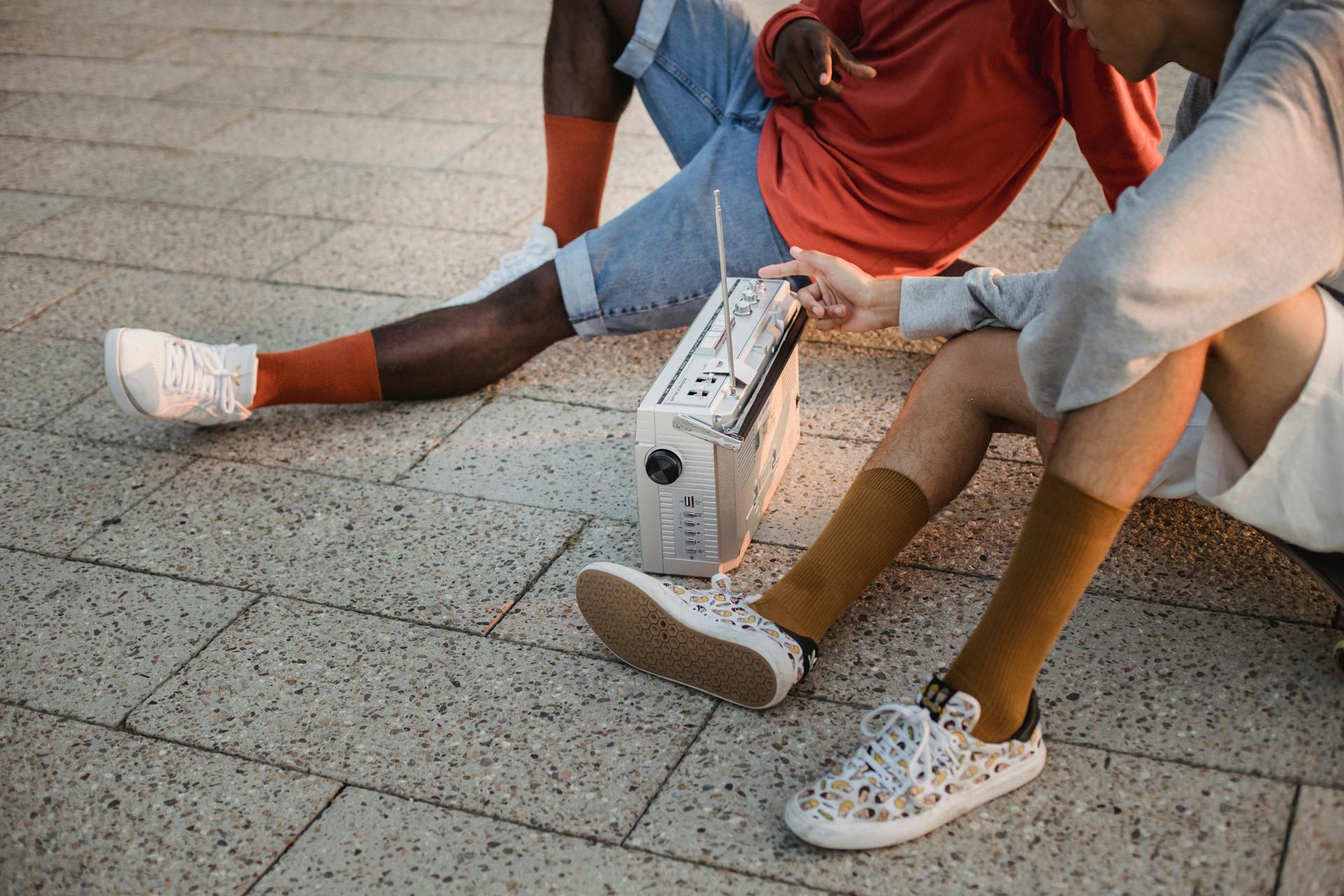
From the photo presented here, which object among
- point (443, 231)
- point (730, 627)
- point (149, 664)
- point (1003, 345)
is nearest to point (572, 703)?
point (730, 627)

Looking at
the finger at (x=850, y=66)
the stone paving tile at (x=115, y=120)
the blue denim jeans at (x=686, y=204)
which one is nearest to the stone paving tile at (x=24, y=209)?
the stone paving tile at (x=115, y=120)

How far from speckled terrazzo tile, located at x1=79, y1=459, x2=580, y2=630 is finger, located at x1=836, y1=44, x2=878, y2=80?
0.97 metres

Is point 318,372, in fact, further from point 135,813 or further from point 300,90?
point 300,90

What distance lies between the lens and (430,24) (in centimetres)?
536

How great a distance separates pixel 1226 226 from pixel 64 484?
2.19 meters

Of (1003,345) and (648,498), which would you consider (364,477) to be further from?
(1003,345)

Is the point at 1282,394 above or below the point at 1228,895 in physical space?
above

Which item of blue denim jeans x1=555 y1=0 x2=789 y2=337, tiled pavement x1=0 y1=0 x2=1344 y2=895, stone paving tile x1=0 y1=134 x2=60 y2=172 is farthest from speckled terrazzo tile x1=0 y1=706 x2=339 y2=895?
stone paving tile x1=0 y1=134 x2=60 y2=172

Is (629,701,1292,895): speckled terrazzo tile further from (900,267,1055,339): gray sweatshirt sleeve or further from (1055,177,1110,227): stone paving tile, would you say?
(1055,177,1110,227): stone paving tile

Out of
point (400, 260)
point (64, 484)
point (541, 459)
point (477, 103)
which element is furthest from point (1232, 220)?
point (477, 103)

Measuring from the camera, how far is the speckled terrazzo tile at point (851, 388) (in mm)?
2523

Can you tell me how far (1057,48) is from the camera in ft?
6.91

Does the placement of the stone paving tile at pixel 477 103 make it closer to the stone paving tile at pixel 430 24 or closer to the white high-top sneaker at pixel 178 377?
the stone paving tile at pixel 430 24

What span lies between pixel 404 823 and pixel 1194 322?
1185 mm
